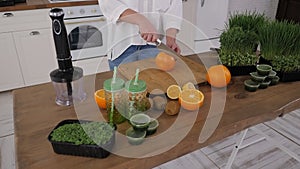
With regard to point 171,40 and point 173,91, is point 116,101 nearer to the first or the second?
point 173,91

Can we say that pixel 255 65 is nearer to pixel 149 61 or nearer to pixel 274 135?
pixel 149 61

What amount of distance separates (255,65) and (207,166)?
2.84 ft

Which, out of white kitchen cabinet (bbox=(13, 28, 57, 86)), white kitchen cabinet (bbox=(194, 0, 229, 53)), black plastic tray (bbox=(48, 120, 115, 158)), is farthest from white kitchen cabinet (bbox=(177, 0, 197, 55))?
black plastic tray (bbox=(48, 120, 115, 158))

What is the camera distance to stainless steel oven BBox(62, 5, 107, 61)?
2470 mm

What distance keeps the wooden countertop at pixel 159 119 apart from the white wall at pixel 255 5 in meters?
2.75

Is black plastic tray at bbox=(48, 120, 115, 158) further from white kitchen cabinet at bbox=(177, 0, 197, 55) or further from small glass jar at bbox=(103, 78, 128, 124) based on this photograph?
white kitchen cabinet at bbox=(177, 0, 197, 55)

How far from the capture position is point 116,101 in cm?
85

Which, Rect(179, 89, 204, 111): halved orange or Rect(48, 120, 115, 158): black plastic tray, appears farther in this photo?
Rect(179, 89, 204, 111): halved orange

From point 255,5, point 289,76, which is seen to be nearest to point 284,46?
point 289,76

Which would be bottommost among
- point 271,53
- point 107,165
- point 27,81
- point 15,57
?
point 27,81

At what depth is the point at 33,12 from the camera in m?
2.34

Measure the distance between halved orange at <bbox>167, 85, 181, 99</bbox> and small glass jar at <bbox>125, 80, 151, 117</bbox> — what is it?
4.8 inches

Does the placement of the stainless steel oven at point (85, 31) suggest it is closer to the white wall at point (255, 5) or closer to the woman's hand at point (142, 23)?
the woman's hand at point (142, 23)

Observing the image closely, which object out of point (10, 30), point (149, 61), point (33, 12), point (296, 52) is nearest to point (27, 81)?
point (10, 30)
